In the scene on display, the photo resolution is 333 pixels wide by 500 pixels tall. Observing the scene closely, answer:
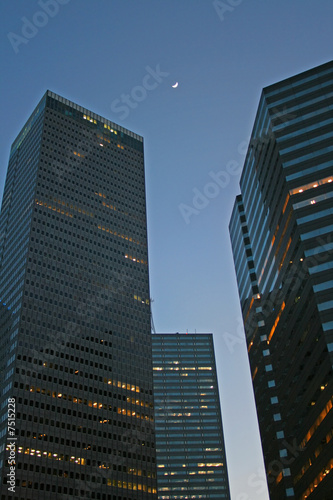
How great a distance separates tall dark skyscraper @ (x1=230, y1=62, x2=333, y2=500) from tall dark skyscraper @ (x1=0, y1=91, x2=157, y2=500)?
38242 millimetres

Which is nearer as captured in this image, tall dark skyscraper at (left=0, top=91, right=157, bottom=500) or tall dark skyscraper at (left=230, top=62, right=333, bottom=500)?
tall dark skyscraper at (left=230, top=62, right=333, bottom=500)

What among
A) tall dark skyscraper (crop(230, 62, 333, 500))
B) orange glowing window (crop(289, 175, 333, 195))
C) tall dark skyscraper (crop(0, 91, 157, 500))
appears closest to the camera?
tall dark skyscraper (crop(230, 62, 333, 500))

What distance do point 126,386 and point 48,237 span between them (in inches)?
1948

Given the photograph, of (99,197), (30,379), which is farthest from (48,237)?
(30,379)

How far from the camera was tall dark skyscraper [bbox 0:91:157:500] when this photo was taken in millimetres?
130375

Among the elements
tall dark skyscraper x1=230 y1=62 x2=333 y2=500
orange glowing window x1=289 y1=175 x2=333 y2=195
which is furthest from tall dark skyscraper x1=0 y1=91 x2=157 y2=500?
orange glowing window x1=289 y1=175 x2=333 y2=195

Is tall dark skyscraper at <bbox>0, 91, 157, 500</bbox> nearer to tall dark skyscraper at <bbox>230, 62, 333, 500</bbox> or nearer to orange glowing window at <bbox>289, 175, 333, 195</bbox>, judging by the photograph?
tall dark skyscraper at <bbox>230, 62, 333, 500</bbox>

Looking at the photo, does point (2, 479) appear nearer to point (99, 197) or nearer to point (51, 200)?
point (51, 200)

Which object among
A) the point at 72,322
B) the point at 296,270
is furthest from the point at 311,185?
the point at 72,322

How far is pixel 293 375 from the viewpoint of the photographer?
10569cm

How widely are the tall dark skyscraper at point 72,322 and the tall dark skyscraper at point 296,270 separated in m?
38.2

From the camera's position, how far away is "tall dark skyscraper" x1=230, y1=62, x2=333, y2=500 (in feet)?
304

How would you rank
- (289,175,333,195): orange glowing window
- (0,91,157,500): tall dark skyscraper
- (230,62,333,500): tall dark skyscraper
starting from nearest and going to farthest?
(230,62,333,500): tall dark skyscraper, (289,175,333,195): orange glowing window, (0,91,157,500): tall dark skyscraper

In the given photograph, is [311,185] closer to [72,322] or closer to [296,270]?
[296,270]
